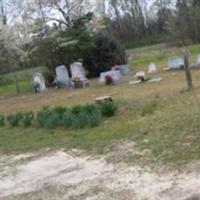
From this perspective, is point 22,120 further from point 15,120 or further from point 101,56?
point 101,56

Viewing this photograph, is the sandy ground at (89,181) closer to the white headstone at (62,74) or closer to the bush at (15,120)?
the bush at (15,120)

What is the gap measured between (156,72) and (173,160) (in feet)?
45.1

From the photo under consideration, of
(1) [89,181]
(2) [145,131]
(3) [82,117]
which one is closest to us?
(1) [89,181]

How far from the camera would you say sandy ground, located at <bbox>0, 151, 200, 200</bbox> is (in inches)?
229

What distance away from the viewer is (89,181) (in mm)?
6703

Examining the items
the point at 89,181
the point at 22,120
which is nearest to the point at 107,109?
the point at 22,120

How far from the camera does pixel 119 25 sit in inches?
2196

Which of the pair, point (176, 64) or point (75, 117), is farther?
point (176, 64)

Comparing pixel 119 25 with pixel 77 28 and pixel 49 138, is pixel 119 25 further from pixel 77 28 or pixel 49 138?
pixel 49 138

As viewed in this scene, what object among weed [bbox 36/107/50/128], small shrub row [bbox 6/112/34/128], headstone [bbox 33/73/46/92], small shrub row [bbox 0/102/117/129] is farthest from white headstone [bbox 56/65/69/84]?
weed [bbox 36/107/50/128]

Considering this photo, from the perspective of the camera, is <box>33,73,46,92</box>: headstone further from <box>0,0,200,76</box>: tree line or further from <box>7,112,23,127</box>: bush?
<box>7,112,23,127</box>: bush

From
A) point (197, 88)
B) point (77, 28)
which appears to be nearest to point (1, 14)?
point (77, 28)

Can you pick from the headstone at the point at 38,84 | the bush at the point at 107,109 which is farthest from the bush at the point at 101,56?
the bush at the point at 107,109

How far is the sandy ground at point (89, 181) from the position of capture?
582 centimetres
